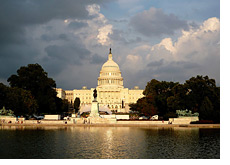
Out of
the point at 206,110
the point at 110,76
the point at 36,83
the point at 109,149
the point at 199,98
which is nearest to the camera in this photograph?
the point at 109,149

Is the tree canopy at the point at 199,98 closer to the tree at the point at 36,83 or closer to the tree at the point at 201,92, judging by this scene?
the tree at the point at 201,92

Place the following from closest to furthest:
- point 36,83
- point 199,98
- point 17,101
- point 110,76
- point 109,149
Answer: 1. point 109,149
2. point 199,98
3. point 17,101
4. point 36,83
5. point 110,76

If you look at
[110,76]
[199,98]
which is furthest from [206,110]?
[110,76]

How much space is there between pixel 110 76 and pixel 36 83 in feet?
377

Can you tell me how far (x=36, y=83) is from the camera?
75438mm

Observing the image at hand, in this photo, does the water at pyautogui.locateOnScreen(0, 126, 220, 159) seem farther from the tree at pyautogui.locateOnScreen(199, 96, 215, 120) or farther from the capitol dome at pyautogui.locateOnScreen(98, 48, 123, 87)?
the capitol dome at pyautogui.locateOnScreen(98, 48, 123, 87)

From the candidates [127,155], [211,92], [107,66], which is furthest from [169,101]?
[107,66]

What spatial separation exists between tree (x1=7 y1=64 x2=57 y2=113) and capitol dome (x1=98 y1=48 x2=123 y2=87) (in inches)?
4449

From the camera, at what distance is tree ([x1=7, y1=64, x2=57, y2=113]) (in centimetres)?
7425

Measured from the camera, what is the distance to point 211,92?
58.2 metres

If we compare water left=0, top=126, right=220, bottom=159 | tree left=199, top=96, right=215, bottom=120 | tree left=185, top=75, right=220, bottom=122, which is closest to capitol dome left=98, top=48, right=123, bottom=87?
tree left=185, top=75, right=220, bottom=122

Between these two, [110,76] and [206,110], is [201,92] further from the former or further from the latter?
[110,76]

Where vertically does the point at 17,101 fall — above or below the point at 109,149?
above

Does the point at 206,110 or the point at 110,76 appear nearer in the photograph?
the point at 206,110
